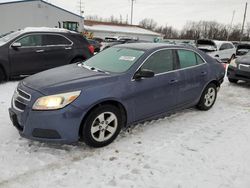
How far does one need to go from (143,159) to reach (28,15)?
1304 inches

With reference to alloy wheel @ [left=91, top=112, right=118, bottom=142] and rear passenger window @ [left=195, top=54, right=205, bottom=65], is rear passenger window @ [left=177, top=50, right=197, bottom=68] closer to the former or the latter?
rear passenger window @ [left=195, top=54, right=205, bottom=65]

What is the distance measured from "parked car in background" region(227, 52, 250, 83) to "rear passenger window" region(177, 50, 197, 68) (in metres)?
3.63

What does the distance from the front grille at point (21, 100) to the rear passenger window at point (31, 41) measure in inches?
171

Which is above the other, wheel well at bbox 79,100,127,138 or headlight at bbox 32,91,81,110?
headlight at bbox 32,91,81,110

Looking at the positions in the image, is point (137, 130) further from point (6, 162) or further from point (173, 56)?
point (6, 162)

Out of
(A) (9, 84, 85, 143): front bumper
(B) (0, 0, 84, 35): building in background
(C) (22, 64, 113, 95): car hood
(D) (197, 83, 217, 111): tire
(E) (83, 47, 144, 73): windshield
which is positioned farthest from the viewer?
(B) (0, 0, 84, 35): building in background

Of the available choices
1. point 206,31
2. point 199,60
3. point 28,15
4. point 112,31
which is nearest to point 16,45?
point 199,60

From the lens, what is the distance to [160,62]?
461 centimetres

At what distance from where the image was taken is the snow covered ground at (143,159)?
10.1ft

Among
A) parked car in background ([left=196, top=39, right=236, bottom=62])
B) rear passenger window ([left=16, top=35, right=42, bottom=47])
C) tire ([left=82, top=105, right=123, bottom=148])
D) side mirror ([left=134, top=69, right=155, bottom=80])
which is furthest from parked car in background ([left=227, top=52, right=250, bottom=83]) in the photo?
rear passenger window ([left=16, top=35, right=42, bottom=47])

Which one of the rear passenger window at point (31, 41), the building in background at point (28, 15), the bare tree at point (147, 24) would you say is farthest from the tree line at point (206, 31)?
the rear passenger window at point (31, 41)

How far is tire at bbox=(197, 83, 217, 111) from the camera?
18.2 ft

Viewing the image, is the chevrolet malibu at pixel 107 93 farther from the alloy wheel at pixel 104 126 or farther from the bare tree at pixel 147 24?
the bare tree at pixel 147 24

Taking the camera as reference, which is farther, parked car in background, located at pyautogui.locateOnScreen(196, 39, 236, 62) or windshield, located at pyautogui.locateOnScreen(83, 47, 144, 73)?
parked car in background, located at pyautogui.locateOnScreen(196, 39, 236, 62)
